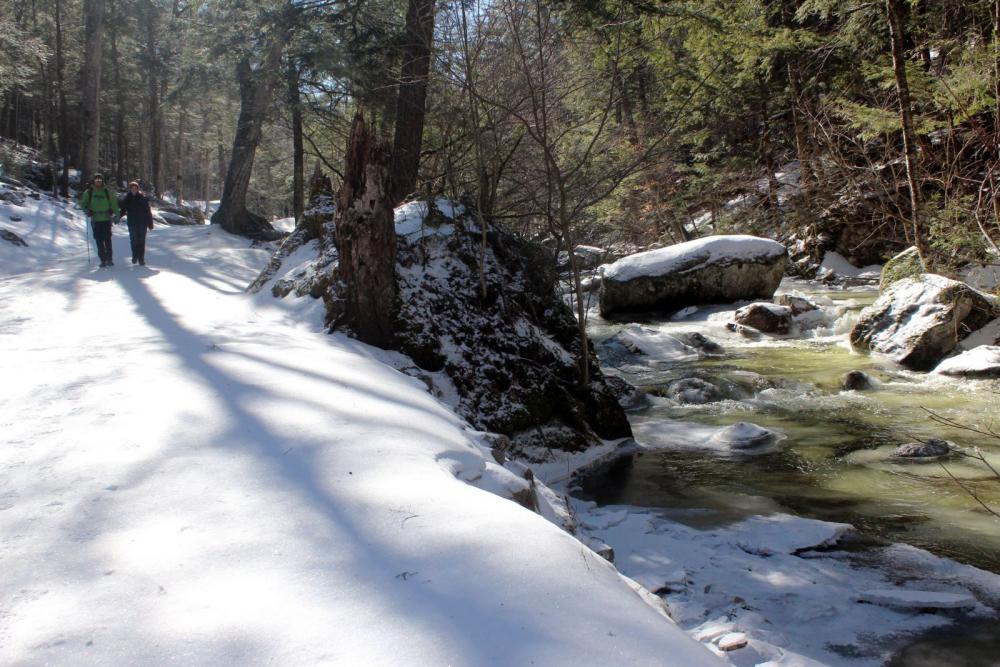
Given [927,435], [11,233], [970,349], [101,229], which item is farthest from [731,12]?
[11,233]

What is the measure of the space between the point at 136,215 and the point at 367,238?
23.6 feet

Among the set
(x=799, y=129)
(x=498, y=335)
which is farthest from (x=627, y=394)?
(x=799, y=129)

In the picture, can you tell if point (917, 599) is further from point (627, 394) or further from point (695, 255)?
point (695, 255)

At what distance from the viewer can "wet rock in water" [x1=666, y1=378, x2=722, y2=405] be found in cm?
889

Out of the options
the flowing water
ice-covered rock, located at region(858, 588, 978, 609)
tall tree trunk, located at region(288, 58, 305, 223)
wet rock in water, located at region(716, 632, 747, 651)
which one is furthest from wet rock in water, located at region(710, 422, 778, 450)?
tall tree trunk, located at region(288, 58, 305, 223)

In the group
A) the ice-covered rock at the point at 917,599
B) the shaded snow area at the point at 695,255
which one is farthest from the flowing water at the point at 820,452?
the shaded snow area at the point at 695,255

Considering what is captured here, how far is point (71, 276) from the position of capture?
405 inches

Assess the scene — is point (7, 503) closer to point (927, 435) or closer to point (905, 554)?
point (905, 554)

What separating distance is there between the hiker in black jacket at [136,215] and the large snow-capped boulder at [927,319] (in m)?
11.9

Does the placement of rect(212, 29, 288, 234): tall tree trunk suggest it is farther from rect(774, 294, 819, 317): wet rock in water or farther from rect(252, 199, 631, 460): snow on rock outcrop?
rect(774, 294, 819, 317): wet rock in water

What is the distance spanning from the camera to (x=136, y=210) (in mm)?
11531

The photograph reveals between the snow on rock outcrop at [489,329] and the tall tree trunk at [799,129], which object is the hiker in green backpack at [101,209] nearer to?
the snow on rock outcrop at [489,329]

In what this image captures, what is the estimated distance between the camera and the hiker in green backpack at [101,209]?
11094 mm

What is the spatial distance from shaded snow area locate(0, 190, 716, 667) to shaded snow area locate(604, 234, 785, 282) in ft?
37.3
